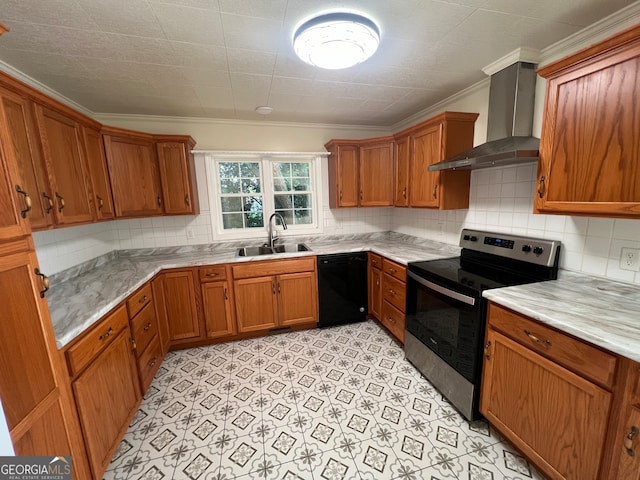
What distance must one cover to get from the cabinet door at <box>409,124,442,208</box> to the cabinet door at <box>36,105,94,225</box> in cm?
283

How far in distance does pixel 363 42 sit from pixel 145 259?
2.79 meters

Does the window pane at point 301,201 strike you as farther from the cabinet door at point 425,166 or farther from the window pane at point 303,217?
the cabinet door at point 425,166

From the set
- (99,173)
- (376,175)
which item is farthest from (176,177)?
(376,175)

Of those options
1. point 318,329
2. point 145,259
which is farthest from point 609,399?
point 145,259

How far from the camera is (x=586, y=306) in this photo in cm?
127

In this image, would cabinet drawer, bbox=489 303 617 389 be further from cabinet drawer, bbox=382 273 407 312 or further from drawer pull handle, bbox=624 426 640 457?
cabinet drawer, bbox=382 273 407 312

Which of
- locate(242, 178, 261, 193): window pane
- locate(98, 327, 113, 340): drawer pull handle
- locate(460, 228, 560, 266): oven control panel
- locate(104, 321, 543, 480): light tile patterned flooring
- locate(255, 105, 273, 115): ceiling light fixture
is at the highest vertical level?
locate(255, 105, 273, 115): ceiling light fixture

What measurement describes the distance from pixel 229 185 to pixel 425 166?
224 cm

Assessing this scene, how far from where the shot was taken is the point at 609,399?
102 cm

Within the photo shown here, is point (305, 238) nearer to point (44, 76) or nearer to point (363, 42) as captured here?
point (363, 42)

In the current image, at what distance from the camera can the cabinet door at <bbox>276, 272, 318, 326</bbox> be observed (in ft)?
9.27

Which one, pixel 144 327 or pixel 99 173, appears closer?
pixel 144 327

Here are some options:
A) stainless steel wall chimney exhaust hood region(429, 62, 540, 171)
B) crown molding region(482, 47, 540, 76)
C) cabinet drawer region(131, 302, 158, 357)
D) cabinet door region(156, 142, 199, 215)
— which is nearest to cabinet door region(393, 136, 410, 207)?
stainless steel wall chimney exhaust hood region(429, 62, 540, 171)

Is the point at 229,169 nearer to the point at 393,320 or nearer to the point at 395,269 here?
the point at 395,269
